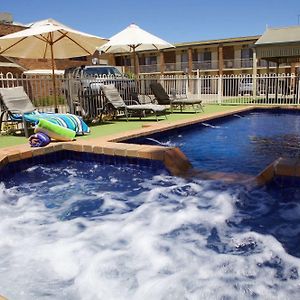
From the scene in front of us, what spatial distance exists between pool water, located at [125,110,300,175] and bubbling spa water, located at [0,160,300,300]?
1229mm

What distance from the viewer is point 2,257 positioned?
284cm

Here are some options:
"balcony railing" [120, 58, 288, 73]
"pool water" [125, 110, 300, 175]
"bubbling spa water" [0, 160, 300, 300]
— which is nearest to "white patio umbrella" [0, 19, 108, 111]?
"pool water" [125, 110, 300, 175]

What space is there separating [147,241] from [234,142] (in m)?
4.47

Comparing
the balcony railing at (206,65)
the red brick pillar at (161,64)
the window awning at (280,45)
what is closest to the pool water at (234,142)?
the window awning at (280,45)

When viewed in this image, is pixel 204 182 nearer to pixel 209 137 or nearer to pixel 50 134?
pixel 50 134

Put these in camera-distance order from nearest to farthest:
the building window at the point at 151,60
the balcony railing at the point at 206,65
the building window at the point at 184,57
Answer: the balcony railing at the point at 206,65
the building window at the point at 184,57
the building window at the point at 151,60

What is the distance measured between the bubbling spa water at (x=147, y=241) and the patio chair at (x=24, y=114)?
198 centimetres

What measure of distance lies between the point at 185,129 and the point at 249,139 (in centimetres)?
161

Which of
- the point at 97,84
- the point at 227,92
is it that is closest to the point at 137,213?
the point at 97,84

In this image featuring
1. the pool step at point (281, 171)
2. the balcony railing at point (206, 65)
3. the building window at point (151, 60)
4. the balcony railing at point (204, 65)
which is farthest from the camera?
the building window at point (151, 60)

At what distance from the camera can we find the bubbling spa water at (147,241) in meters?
2.41

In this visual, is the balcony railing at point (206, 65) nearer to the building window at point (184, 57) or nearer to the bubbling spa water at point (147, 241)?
the building window at point (184, 57)

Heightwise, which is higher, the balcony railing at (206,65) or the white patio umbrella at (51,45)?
the balcony railing at (206,65)

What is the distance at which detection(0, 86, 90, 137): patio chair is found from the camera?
6355mm
